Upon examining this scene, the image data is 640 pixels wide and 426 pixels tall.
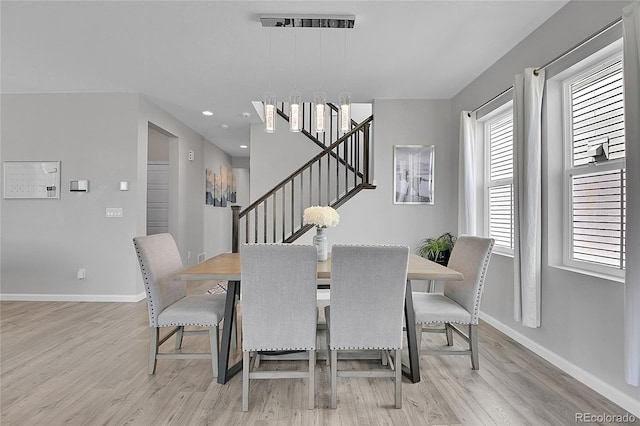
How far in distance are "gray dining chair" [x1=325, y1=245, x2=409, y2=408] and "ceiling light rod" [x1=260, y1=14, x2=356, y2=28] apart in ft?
6.06

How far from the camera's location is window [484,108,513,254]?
11.6ft

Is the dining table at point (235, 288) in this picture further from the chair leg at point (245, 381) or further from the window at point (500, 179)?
the window at point (500, 179)

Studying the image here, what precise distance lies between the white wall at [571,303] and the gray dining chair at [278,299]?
180 cm

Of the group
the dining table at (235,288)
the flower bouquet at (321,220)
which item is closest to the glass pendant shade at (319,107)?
the flower bouquet at (321,220)

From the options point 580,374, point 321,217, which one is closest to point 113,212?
Answer: point 321,217

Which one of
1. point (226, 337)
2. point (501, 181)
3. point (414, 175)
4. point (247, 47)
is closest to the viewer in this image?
point (226, 337)

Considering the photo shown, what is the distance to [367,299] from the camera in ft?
6.44

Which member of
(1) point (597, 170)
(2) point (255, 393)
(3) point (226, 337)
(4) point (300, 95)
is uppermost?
(4) point (300, 95)

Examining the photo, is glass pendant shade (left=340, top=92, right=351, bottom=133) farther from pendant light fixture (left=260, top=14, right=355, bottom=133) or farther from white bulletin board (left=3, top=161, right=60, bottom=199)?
white bulletin board (left=3, top=161, right=60, bottom=199)

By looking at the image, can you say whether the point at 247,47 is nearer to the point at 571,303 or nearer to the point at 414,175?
the point at 414,175

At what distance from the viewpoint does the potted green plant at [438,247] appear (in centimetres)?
427

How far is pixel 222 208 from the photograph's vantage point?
8375 mm

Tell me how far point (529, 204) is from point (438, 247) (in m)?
1.62

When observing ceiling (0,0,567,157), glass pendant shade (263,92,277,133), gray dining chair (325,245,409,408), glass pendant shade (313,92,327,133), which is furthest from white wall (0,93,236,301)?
gray dining chair (325,245,409,408)
